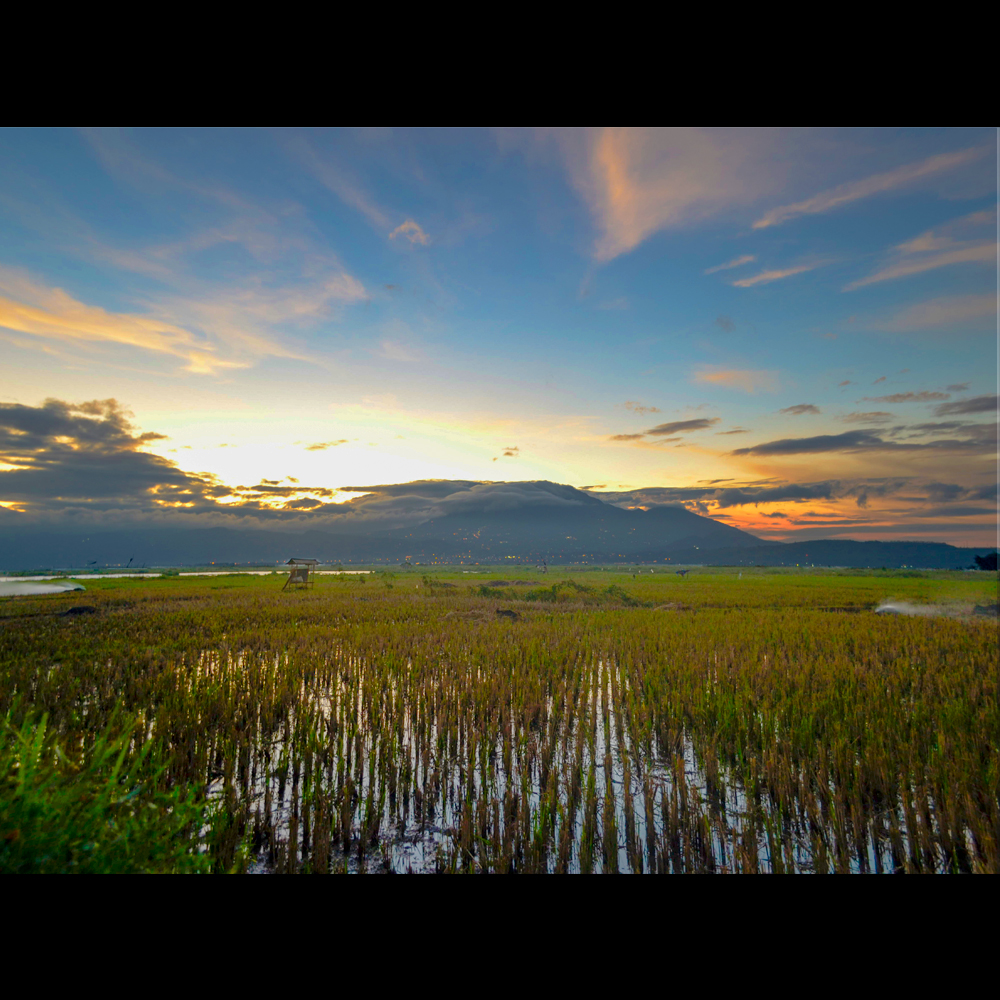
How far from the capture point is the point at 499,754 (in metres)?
5.25

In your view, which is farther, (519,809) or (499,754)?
(499,754)

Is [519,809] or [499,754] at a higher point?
[519,809]

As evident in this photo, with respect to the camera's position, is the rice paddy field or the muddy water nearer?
the rice paddy field

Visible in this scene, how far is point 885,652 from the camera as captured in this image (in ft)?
32.9

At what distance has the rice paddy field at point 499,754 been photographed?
3191 millimetres

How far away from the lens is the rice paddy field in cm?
319

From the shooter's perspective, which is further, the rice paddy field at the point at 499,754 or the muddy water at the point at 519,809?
the muddy water at the point at 519,809
